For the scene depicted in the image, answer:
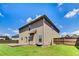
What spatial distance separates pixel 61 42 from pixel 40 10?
0.73 metres

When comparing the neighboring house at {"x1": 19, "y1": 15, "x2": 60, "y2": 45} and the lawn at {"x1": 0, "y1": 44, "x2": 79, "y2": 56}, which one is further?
the neighboring house at {"x1": 19, "y1": 15, "x2": 60, "y2": 45}

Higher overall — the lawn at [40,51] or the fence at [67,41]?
the fence at [67,41]

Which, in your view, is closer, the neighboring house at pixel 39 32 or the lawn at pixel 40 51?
the lawn at pixel 40 51

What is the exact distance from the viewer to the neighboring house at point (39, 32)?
4797 mm

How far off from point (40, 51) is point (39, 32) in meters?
0.37

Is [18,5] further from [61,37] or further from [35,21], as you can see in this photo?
[61,37]

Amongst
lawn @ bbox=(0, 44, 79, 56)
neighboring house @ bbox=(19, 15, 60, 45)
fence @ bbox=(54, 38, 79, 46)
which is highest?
neighboring house @ bbox=(19, 15, 60, 45)

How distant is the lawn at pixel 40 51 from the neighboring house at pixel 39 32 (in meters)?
0.12

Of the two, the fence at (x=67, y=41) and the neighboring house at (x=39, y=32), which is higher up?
the neighboring house at (x=39, y=32)

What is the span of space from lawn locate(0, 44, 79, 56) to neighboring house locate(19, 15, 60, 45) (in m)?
0.12

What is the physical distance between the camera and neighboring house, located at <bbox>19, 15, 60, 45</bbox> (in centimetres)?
480

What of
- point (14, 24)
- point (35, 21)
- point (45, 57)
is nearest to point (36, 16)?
point (35, 21)

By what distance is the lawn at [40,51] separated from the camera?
4.68 meters

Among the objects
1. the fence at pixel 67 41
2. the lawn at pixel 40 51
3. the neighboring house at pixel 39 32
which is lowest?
the lawn at pixel 40 51
